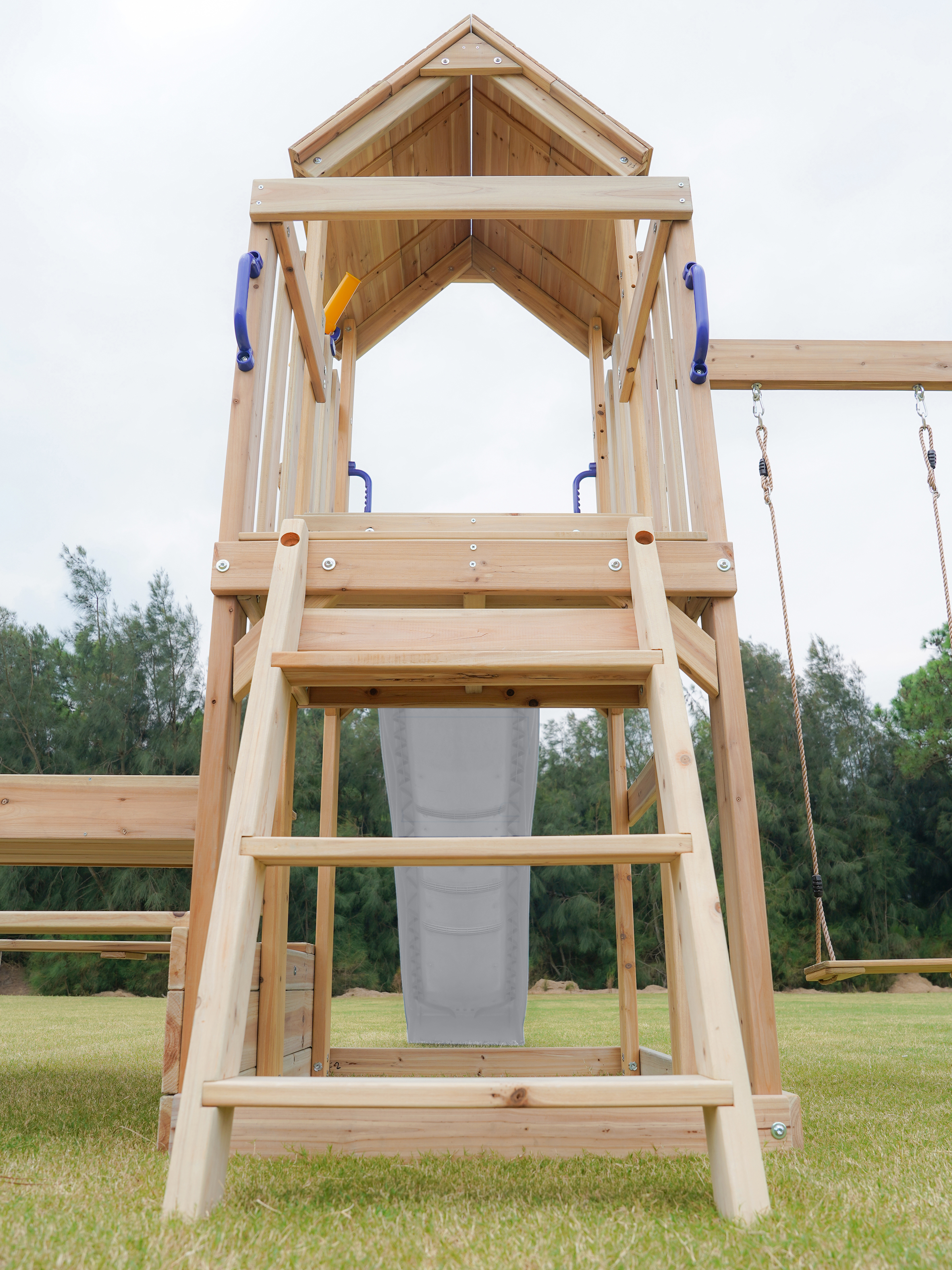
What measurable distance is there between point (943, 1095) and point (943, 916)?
16.9 m

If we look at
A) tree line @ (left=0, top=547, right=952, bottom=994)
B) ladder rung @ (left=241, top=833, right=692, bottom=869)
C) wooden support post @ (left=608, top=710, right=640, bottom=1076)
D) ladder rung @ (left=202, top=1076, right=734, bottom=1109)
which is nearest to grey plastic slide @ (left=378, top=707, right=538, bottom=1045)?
wooden support post @ (left=608, top=710, right=640, bottom=1076)

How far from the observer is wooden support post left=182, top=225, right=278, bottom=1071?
177 cm

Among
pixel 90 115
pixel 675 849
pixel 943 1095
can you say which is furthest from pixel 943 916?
pixel 90 115

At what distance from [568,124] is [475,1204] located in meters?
3.21

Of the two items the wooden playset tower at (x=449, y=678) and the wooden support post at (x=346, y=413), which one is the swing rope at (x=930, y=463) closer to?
the wooden playset tower at (x=449, y=678)

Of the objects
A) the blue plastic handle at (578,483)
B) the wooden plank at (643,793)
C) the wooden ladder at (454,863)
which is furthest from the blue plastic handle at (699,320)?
the blue plastic handle at (578,483)

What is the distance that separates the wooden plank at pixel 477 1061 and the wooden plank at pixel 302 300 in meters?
2.65

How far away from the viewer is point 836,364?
2.60m

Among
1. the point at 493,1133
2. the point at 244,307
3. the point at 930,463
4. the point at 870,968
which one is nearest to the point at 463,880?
the point at 870,968

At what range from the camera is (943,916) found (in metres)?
16.7

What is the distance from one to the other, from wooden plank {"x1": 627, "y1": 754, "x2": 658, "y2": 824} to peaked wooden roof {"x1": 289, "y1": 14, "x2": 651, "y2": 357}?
203 centimetres

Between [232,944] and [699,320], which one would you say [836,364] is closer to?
[699,320]

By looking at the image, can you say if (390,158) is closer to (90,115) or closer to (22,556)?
(22,556)

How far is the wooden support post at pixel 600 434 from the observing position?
13.5 feet
